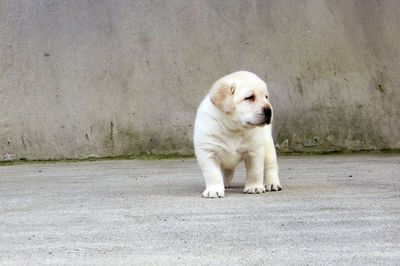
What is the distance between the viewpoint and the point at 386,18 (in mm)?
9820

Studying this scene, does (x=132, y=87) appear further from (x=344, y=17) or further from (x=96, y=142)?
(x=344, y=17)

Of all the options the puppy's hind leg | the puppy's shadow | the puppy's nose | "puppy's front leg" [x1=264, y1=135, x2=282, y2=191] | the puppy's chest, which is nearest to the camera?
the puppy's nose

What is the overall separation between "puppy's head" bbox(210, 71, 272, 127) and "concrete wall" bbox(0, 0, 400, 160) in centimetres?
390

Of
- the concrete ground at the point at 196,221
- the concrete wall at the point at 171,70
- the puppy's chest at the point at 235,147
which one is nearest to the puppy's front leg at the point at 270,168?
the concrete ground at the point at 196,221

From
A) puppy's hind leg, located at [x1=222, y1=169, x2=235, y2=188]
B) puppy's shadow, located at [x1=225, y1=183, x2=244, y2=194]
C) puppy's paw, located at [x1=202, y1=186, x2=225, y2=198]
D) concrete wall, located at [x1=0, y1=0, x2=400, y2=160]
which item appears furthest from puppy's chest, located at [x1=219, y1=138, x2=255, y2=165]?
concrete wall, located at [x1=0, y1=0, x2=400, y2=160]

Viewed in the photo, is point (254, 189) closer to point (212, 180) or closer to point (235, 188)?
point (212, 180)

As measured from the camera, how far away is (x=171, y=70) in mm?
9719

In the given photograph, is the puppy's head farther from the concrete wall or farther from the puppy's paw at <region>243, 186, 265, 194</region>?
the concrete wall

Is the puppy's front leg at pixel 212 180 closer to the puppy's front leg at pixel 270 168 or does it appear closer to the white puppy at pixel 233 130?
the white puppy at pixel 233 130

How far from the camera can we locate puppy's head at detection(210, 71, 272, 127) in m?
5.61

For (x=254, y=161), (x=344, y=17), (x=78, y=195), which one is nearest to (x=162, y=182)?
(x=78, y=195)

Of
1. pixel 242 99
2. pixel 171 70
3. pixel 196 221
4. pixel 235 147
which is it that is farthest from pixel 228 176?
pixel 171 70

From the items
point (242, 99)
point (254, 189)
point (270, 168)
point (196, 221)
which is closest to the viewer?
point (196, 221)

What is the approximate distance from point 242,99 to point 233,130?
0.22m
